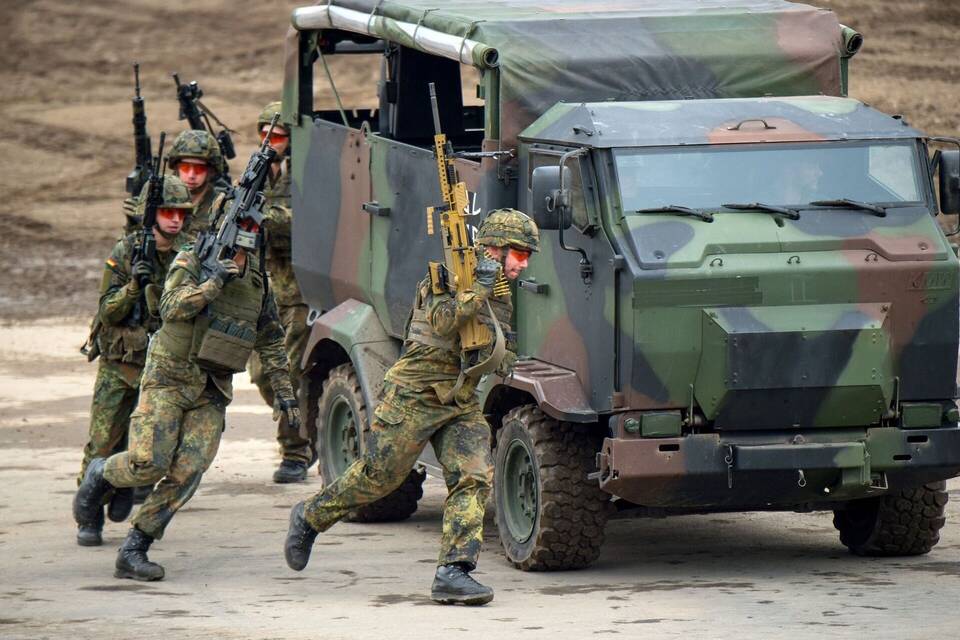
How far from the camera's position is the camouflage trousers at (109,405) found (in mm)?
12141

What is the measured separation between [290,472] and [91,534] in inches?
96.8

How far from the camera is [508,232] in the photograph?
9820 millimetres

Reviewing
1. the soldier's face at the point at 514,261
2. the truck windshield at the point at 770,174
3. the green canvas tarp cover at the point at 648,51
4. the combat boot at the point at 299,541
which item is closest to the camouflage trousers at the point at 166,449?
the combat boot at the point at 299,541

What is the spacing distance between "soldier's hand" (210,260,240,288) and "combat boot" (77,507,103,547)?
167 cm

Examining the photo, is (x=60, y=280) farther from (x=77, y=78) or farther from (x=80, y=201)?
(x=77, y=78)

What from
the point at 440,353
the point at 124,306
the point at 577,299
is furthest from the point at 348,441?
the point at 440,353

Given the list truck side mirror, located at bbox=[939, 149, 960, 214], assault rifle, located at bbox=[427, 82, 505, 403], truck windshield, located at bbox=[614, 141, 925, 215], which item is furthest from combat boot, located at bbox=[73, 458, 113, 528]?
truck side mirror, located at bbox=[939, 149, 960, 214]

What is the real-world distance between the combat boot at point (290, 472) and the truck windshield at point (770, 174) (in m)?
4.35

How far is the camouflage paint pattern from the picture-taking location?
10102mm

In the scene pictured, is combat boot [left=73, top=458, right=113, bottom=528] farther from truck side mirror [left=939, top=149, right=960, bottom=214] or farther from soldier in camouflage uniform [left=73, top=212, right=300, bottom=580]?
truck side mirror [left=939, top=149, right=960, bottom=214]

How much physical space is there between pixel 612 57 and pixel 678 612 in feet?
9.89

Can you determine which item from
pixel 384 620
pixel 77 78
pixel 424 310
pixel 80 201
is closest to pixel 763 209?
pixel 424 310

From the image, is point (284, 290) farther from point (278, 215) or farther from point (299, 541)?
point (299, 541)

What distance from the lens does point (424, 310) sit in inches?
398
